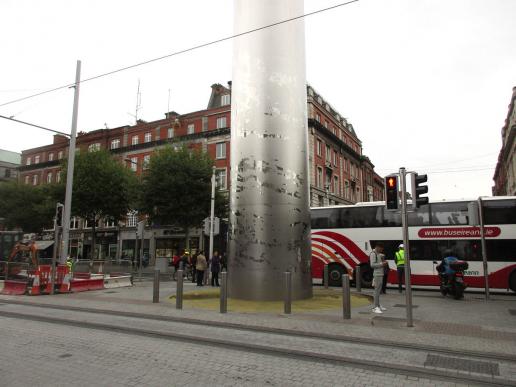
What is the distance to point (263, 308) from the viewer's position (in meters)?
11.1

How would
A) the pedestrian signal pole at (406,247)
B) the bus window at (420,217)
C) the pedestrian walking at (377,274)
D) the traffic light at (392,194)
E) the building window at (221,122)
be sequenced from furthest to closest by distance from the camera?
the building window at (221,122) < the bus window at (420,217) < the pedestrian walking at (377,274) < the traffic light at (392,194) < the pedestrian signal pole at (406,247)

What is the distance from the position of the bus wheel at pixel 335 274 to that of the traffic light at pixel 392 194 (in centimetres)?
975

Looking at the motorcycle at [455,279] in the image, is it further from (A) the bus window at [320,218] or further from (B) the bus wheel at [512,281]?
(A) the bus window at [320,218]

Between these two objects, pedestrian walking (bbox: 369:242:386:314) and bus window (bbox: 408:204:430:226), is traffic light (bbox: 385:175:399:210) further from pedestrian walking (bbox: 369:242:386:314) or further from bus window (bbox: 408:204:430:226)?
bus window (bbox: 408:204:430:226)

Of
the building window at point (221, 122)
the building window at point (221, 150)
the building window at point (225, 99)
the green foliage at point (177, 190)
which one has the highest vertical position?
the building window at point (225, 99)

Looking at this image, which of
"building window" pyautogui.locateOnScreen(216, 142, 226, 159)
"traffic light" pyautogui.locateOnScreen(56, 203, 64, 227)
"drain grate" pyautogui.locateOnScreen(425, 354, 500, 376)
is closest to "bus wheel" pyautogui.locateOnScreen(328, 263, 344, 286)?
"traffic light" pyautogui.locateOnScreen(56, 203, 64, 227)

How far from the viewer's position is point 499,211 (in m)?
15.5

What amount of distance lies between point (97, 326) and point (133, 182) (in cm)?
2748

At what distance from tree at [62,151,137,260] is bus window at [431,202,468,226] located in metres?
24.6

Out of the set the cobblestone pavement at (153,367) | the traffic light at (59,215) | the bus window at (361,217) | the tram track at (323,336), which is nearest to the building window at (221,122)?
the bus window at (361,217)

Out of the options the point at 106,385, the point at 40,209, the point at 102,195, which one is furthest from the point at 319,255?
the point at 40,209

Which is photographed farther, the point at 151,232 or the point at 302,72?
the point at 151,232

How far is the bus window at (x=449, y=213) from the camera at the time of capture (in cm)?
1608

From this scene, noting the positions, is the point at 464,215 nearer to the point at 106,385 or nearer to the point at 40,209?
the point at 106,385
